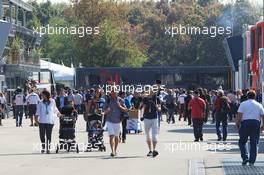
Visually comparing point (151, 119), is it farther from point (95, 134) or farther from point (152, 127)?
point (95, 134)

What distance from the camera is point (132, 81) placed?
57.8m

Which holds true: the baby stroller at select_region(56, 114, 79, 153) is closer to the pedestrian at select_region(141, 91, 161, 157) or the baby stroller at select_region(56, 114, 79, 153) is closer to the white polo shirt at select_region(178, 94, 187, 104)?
the pedestrian at select_region(141, 91, 161, 157)

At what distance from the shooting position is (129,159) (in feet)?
69.7

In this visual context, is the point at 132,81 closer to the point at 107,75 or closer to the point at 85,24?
the point at 107,75

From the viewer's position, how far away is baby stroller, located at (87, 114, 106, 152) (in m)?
24.0

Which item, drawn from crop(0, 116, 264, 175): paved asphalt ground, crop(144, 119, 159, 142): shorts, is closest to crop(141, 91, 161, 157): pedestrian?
crop(144, 119, 159, 142): shorts

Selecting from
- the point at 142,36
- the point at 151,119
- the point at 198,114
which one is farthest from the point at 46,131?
the point at 142,36

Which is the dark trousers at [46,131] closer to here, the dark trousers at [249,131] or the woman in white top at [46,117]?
the woman in white top at [46,117]

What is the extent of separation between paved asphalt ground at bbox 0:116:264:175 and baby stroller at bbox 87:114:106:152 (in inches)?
20.7

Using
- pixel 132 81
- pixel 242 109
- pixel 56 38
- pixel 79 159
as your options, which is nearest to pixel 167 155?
pixel 79 159

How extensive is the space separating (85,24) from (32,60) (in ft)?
33.2

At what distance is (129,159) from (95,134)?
2996 millimetres

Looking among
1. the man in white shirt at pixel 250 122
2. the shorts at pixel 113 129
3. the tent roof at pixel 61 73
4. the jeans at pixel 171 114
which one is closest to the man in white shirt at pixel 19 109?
the jeans at pixel 171 114

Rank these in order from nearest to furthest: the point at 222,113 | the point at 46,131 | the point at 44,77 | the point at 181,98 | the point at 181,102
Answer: the point at 46,131, the point at 222,113, the point at 181,102, the point at 181,98, the point at 44,77
